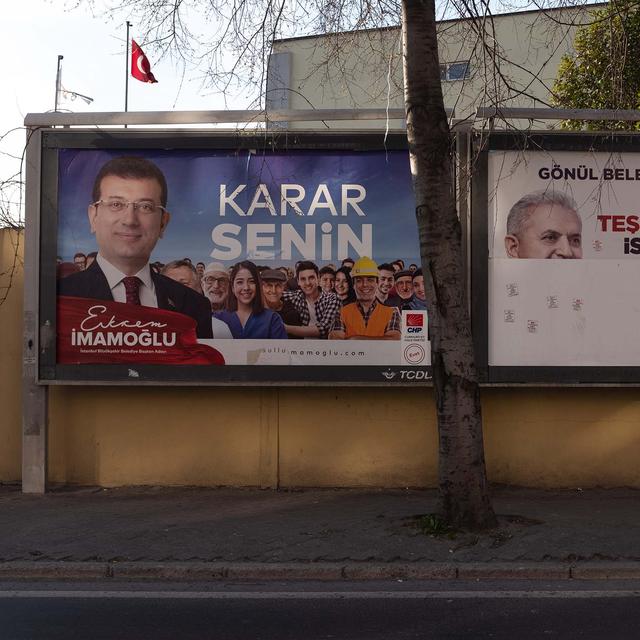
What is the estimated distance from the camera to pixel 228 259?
386 inches

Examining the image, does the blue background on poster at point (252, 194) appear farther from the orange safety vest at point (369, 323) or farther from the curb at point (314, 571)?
the curb at point (314, 571)

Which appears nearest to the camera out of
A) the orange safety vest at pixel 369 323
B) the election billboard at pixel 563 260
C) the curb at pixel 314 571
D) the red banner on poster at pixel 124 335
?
the curb at pixel 314 571

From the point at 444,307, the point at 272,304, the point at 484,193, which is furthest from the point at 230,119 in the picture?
the point at 444,307

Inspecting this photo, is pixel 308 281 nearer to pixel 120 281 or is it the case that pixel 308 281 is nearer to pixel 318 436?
pixel 318 436

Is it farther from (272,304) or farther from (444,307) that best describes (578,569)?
(272,304)

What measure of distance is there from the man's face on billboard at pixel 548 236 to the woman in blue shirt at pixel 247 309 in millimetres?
2859

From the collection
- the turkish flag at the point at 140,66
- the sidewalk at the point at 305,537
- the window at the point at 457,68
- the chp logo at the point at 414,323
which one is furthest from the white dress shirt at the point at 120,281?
the window at the point at 457,68

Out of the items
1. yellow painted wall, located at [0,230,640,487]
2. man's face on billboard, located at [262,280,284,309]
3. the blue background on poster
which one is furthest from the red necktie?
man's face on billboard, located at [262,280,284,309]

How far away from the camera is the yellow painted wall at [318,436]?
32.6 feet

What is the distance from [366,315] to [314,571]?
3.55 m

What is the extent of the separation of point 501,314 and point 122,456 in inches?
187

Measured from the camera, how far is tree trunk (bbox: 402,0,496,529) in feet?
25.4

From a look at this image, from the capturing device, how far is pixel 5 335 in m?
10.4

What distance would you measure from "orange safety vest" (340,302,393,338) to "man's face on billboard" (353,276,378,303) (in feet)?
0.53
